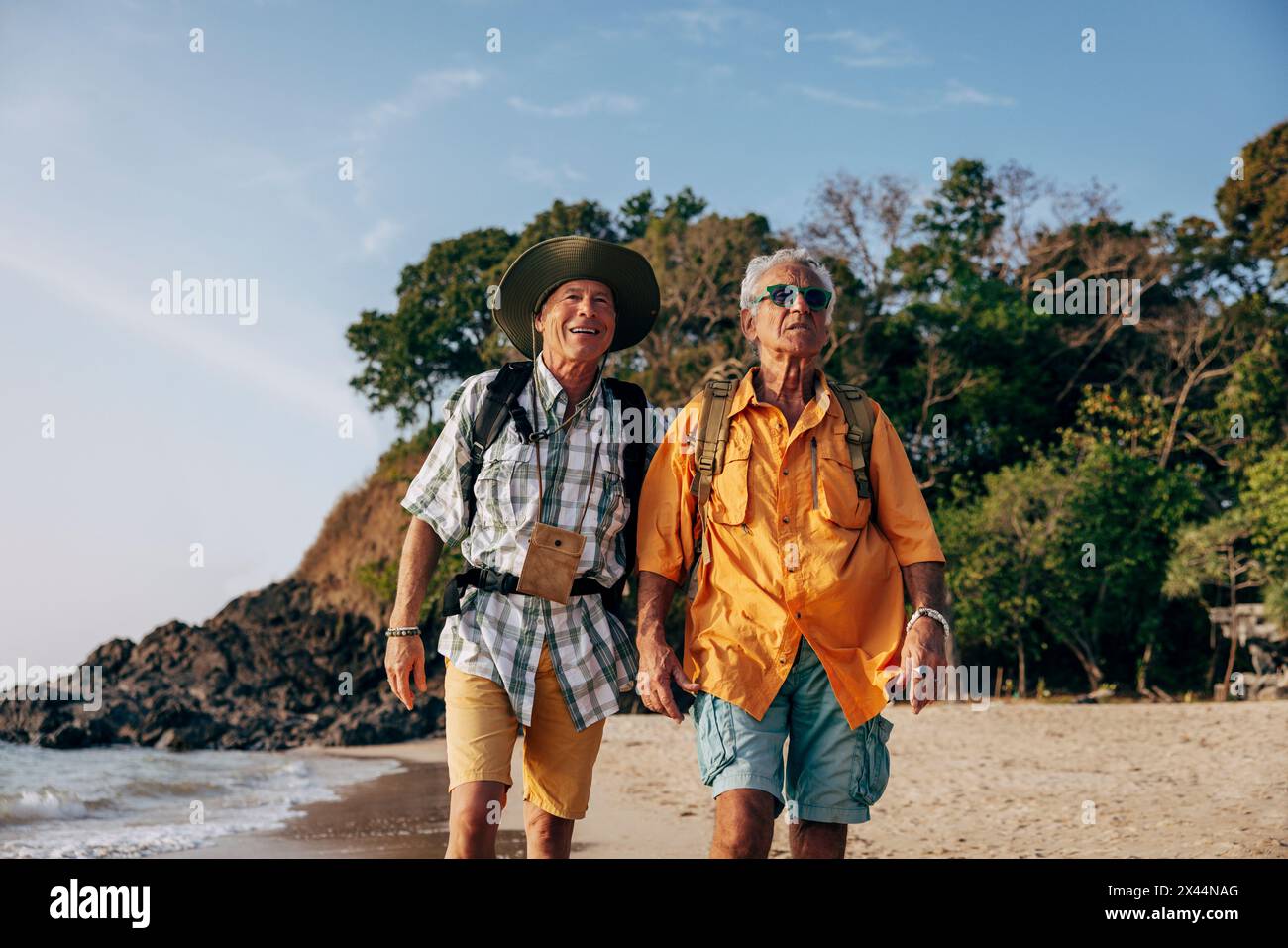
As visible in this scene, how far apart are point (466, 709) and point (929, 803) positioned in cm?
764

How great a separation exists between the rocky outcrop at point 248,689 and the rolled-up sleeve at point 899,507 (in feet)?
65.3

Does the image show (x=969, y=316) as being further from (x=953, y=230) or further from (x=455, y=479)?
(x=455, y=479)

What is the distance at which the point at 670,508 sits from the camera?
144 inches

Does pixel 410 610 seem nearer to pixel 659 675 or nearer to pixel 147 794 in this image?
pixel 659 675

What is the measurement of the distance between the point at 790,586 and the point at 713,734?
1.66ft

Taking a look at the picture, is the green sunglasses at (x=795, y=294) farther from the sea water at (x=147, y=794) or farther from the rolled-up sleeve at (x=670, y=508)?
the sea water at (x=147, y=794)

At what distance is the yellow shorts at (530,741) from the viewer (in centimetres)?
350

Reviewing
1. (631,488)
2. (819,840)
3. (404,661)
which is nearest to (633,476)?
(631,488)

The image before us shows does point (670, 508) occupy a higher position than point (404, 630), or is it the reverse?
point (670, 508)
